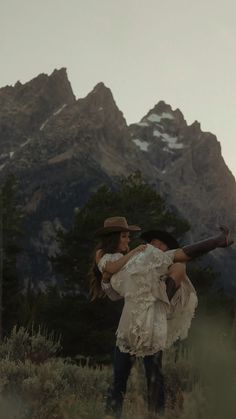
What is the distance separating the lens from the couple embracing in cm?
505

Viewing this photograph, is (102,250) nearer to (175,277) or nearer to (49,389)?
(175,277)

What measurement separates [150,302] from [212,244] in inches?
30.6

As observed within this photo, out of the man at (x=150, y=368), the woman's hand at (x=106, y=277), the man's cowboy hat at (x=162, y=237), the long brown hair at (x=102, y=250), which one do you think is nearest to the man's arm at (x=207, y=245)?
the man at (x=150, y=368)

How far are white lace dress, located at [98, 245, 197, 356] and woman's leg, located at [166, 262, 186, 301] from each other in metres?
0.05

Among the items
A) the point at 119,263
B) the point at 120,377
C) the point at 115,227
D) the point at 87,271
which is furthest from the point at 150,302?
the point at 87,271

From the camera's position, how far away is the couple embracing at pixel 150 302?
5.05m

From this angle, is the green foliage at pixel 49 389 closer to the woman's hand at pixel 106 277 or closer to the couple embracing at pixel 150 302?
the couple embracing at pixel 150 302

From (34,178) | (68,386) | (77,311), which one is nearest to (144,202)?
(77,311)

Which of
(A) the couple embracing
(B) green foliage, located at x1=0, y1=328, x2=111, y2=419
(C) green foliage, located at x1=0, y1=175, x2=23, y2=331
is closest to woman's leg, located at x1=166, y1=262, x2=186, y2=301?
(A) the couple embracing

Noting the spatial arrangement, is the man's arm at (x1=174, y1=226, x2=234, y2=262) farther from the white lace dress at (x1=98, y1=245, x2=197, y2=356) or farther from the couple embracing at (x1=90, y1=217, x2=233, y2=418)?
the white lace dress at (x1=98, y1=245, x2=197, y2=356)

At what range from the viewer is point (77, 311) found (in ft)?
80.0

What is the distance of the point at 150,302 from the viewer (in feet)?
16.8

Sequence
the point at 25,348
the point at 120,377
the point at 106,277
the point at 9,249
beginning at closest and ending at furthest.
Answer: the point at 120,377 < the point at 106,277 < the point at 25,348 < the point at 9,249

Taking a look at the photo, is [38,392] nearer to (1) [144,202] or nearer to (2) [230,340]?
(2) [230,340]
